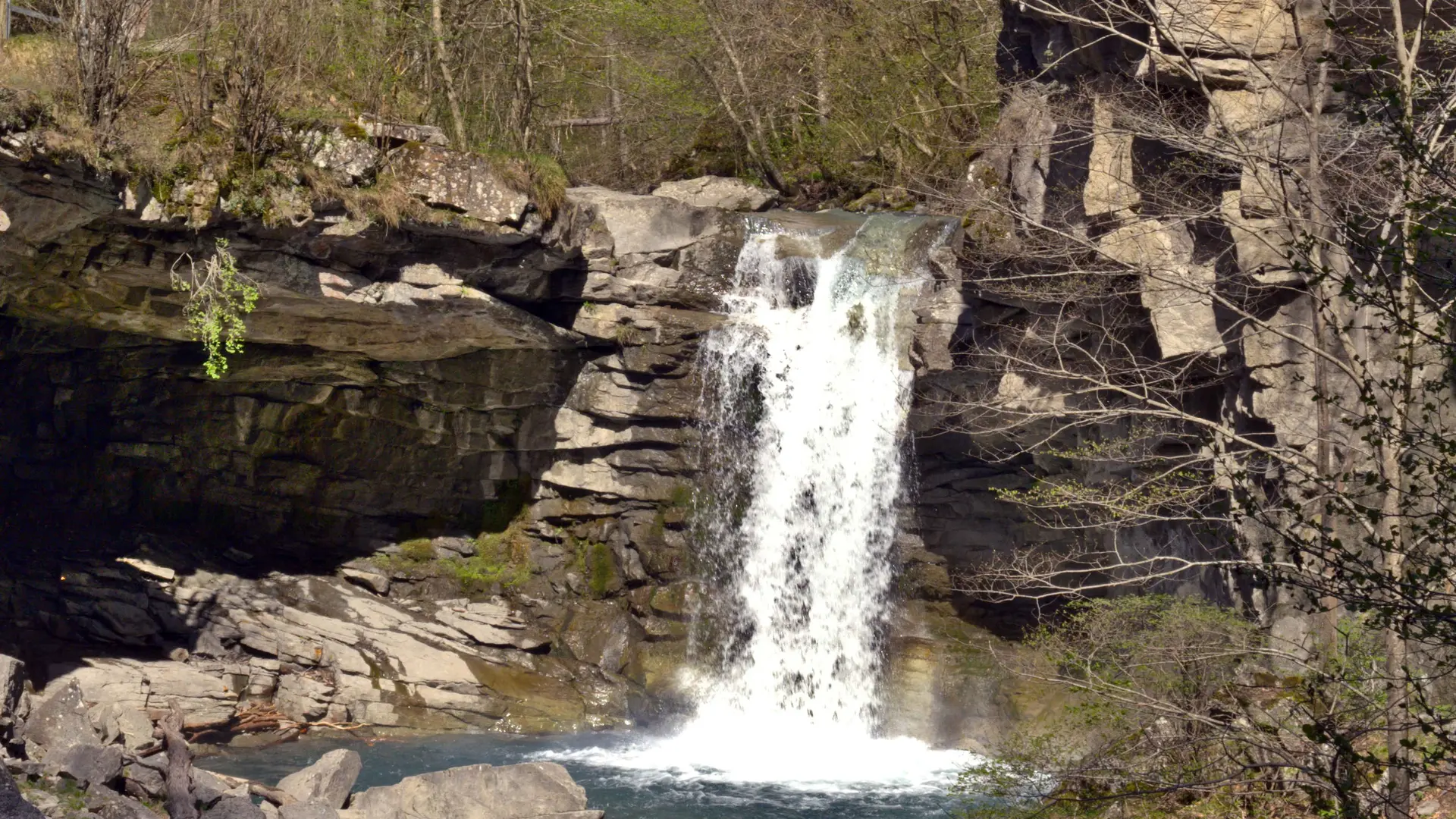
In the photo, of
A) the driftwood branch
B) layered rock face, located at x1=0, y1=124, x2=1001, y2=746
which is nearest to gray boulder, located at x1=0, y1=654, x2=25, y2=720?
layered rock face, located at x1=0, y1=124, x2=1001, y2=746

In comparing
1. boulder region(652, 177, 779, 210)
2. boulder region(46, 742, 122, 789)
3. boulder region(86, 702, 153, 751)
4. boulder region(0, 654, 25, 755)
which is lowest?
boulder region(86, 702, 153, 751)

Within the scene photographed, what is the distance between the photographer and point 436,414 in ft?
47.5

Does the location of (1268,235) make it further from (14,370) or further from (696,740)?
(14,370)

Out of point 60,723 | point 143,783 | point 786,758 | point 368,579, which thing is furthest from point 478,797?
point 368,579

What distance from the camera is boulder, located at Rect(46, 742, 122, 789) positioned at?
7.93 meters

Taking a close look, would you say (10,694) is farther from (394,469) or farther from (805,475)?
(805,475)

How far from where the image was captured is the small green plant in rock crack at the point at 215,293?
10.7 meters

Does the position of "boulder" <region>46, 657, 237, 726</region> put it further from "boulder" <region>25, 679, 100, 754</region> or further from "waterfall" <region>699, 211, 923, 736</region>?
"waterfall" <region>699, 211, 923, 736</region>

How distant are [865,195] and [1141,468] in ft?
25.8

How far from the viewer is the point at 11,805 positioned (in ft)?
18.0

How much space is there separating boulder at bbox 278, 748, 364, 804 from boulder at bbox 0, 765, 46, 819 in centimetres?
336

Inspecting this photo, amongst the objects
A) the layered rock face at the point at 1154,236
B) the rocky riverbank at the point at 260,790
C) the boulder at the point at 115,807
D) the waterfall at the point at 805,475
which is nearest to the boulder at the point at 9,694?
the rocky riverbank at the point at 260,790

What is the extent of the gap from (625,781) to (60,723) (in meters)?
4.62

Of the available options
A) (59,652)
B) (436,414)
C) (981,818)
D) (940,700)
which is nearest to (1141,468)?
(940,700)
